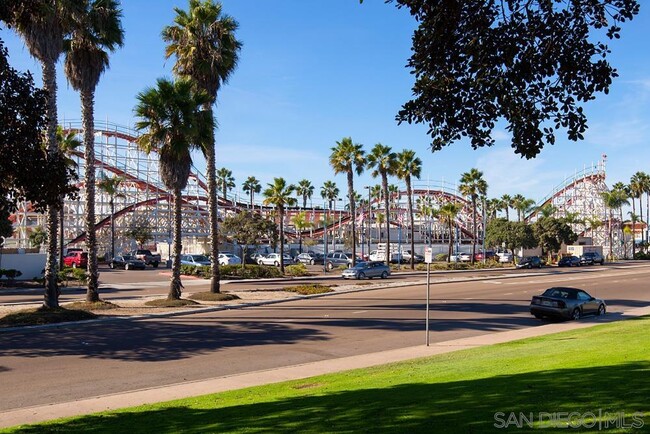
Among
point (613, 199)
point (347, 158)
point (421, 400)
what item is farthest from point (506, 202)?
point (421, 400)

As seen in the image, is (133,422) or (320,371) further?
(320,371)

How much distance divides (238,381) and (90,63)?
59.4 feet

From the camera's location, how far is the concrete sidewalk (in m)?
9.36

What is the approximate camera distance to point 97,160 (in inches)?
2958

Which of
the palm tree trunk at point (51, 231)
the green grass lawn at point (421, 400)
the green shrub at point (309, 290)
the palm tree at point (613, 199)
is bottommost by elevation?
the green shrub at point (309, 290)

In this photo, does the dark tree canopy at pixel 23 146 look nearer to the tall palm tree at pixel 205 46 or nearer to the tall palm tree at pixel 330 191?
the tall palm tree at pixel 205 46

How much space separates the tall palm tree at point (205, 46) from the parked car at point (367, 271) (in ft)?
57.3

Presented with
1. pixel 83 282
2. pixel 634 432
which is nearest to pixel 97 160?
pixel 83 282

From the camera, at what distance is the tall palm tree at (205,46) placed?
93.5ft

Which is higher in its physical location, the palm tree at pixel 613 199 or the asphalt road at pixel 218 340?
the palm tree at pixel 613 199

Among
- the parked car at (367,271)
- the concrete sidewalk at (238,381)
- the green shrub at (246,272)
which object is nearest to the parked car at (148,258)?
the green shrub at (246,272)

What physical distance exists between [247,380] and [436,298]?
19.8 metres

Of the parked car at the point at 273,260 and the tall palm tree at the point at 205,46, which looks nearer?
the tall palm tree at the point at 205,46

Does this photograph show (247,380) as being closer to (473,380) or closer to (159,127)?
(473,380)
